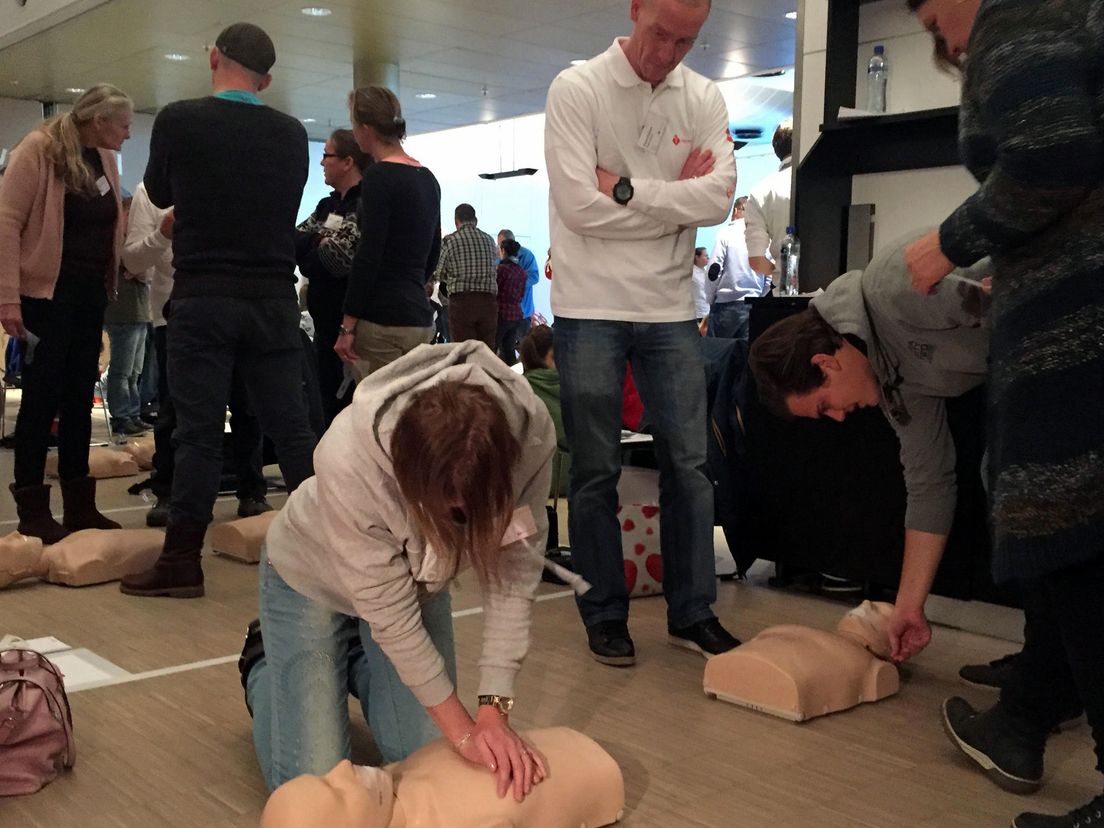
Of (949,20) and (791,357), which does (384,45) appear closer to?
(791,357)

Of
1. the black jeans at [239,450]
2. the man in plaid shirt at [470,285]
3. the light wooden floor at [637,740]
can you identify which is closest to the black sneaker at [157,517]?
the black jeans at [239,450]

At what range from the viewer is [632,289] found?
2.53 metres

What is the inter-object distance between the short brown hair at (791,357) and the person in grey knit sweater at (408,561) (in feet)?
2.04

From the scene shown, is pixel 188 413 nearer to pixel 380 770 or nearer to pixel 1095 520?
pixel 380 770

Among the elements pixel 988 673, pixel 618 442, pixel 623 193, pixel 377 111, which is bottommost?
pixel 988 673

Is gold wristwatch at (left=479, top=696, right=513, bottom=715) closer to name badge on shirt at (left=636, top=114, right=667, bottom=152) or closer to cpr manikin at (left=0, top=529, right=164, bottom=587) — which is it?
name badge on shirt at (left=636, top=114, right=667, bottom=152)

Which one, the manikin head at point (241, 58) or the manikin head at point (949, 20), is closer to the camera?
the manikin head at point (949, 20)

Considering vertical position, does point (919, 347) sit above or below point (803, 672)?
above

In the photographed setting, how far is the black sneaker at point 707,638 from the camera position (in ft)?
8.30

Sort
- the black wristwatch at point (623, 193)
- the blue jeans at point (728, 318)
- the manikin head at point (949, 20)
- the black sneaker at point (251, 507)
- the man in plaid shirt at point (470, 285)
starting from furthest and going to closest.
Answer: the man in plaid shirt at point (470, 285), the blue jeans at point (728, 318), the black sneaker at point (251, 507), the black wristwatch at point (623, 193), the manikin head at point (949, 20)

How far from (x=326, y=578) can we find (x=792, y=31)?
8183 millimetres

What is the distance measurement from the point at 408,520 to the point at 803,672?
0.96 metres

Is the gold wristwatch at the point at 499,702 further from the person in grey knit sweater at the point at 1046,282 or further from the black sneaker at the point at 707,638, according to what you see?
the black sneaker at the point at 707,638

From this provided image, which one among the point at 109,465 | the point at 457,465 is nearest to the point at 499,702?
the point at 457,465
